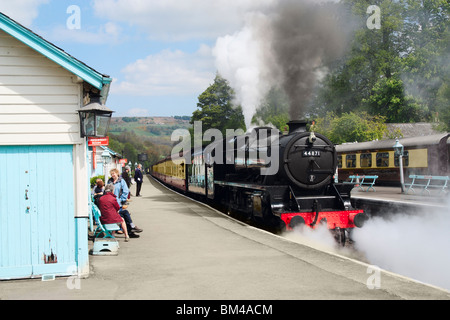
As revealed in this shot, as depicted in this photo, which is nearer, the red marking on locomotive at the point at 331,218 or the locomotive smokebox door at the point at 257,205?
the red marking on locomotive at the point at 331,218

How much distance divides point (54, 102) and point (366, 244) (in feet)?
26.6

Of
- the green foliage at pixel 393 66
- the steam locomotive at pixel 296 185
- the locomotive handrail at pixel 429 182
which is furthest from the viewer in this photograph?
the green foliage at pixel 393 66

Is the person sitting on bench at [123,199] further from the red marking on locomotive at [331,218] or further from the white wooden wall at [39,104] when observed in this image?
the white wooden wall at [39,104]

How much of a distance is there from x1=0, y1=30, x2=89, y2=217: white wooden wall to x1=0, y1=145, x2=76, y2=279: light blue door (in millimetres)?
129

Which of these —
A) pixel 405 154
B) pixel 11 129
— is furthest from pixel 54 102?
pixel 405 154

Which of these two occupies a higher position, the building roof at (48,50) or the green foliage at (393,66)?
the green foliage at (393,66)

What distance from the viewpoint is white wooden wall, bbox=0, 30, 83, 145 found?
6.49m

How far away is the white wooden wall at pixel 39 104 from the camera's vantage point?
649 centimetres

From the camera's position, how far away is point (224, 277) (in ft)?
20.8

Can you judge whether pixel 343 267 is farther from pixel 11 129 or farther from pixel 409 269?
pixel 11 129

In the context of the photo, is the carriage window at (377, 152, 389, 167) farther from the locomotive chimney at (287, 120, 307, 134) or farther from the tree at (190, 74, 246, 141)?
the tree at (190, 74, 246, 141)

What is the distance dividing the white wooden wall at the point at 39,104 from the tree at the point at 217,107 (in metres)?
56.8

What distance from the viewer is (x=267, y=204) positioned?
36.1ft

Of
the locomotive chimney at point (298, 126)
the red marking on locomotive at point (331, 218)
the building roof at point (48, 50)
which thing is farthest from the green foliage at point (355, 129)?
the building roof at point (48, 50)
